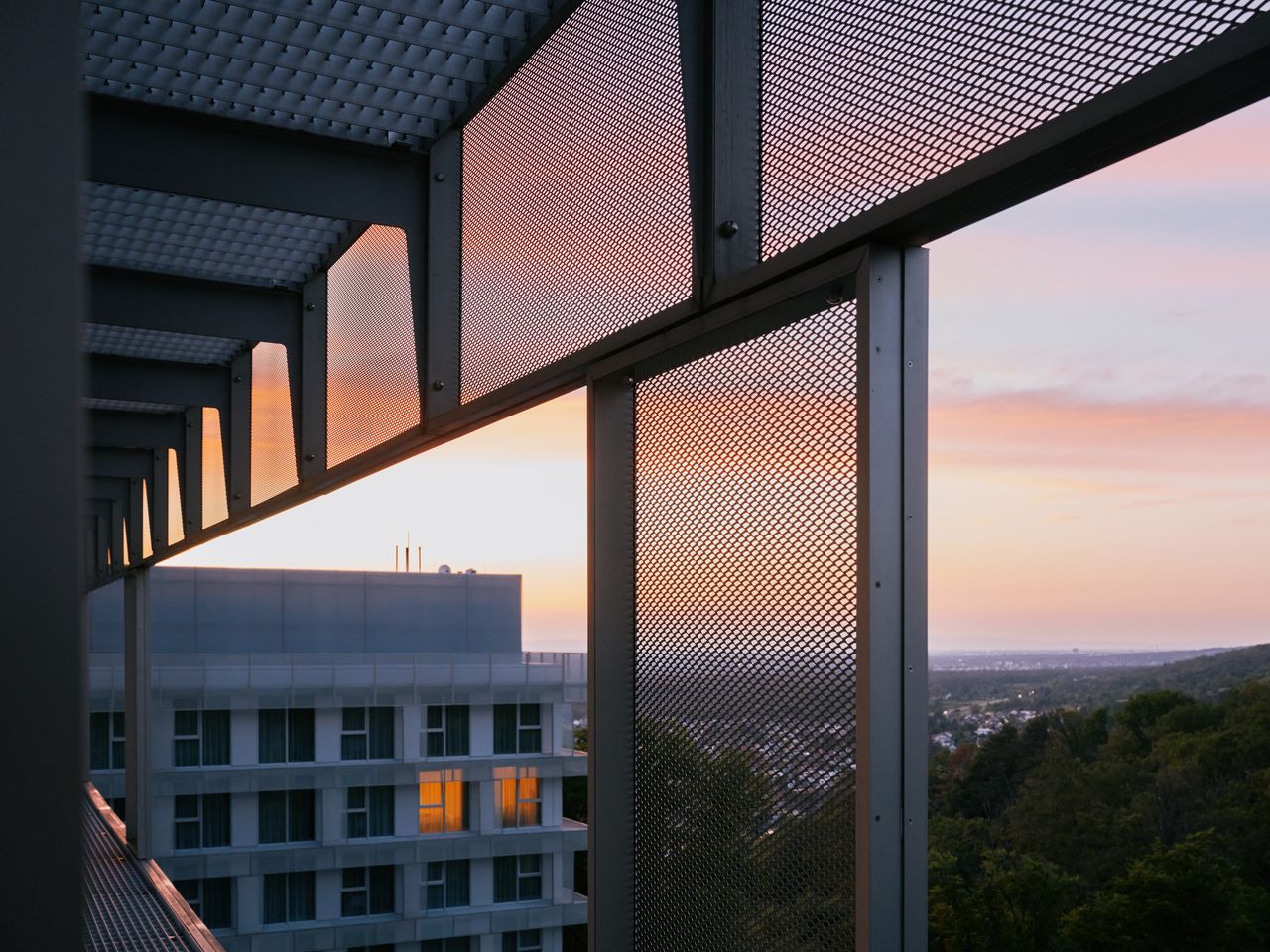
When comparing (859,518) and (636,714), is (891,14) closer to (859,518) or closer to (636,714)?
(859,518)

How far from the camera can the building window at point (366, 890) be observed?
85.8 feet

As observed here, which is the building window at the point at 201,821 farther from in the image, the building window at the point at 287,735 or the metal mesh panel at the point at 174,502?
the metal mesh panel at the point at 174,502

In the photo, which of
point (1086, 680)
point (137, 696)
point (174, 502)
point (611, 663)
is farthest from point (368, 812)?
point (611, 663)

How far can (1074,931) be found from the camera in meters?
9.45

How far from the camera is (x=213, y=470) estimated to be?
24.5 feet

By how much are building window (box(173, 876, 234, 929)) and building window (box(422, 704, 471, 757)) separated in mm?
4868

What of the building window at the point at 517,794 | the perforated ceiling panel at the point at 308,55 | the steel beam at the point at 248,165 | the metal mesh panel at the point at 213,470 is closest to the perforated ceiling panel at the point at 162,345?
the metal mesh panel at the point at 213,470

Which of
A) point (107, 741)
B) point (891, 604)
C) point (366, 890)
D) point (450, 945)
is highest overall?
point (891, 604)

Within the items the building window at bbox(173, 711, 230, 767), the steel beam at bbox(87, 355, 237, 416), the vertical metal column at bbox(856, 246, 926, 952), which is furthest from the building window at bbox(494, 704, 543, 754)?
the vertical metal column at bbox(856, 246, 926, 952)

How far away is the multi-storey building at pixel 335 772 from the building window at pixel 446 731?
0.03 metres

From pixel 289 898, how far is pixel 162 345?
2178 centimetres

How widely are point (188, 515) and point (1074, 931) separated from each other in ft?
23.6

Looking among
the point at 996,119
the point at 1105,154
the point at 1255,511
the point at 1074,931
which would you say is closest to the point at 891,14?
the point at 996,119

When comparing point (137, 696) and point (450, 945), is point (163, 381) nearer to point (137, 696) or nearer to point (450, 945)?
point (137, 696)
